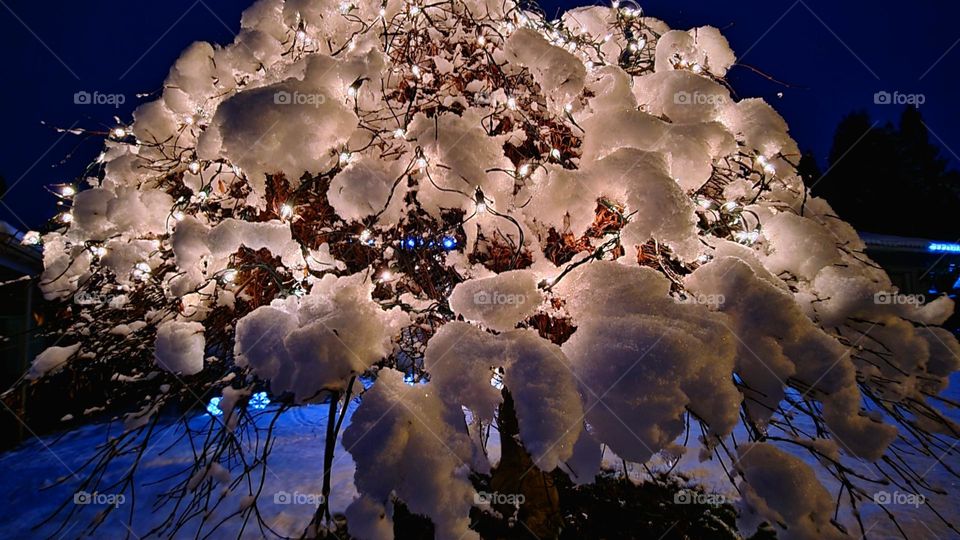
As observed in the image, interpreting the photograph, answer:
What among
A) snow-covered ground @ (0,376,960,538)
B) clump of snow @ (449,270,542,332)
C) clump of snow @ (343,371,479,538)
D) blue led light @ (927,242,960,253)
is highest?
blue led light @ (927,242,960,253)

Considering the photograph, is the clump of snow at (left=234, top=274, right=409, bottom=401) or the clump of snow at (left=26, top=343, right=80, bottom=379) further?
the clump of snow at (left=26, top=343, right=80, bottom=379)

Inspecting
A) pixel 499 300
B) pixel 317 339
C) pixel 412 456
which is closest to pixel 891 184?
pixel 499 300

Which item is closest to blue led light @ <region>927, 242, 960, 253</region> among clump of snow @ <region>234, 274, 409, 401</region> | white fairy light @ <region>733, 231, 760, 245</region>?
white fairy light @ <region>733, 231, 760, 245</region>

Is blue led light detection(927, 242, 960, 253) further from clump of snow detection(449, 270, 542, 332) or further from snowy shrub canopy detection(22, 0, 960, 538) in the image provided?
clump of snow detection(449, 270, 542, 332)

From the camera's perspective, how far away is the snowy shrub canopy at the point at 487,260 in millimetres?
1431

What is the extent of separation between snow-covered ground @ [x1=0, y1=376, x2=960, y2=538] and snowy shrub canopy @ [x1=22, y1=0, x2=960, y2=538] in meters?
1.68

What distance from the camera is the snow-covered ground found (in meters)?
3.61

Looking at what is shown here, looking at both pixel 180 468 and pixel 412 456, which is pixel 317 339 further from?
pixel 180 468

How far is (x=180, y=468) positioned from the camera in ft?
16.9

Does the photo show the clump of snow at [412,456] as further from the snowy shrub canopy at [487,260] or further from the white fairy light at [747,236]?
the white fairy light at [747,236]

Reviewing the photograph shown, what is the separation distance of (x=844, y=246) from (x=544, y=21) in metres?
2.17

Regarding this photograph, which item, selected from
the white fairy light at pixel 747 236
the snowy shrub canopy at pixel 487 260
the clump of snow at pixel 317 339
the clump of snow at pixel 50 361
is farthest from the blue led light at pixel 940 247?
the clump of snow at pixel 50 361

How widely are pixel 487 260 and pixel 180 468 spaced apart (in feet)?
16.9

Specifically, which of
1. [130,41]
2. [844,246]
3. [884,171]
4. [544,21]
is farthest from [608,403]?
[130,41]
